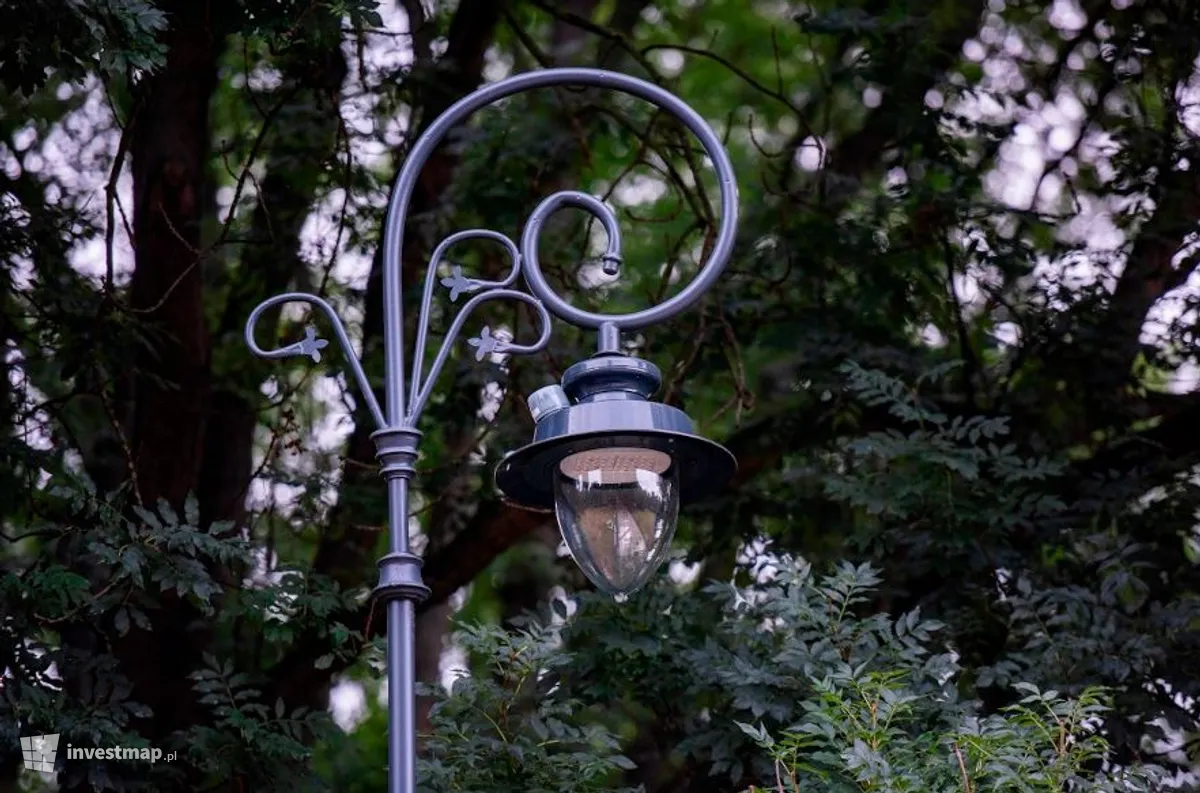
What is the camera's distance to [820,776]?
14.8ft

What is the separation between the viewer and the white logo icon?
552 cm

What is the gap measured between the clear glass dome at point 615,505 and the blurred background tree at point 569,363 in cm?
140

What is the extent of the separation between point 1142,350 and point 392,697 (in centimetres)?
433

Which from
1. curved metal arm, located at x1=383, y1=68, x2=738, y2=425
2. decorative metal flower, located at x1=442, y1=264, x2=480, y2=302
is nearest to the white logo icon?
curved metal arm, located at x1=383, y1=68, x2=738, y2=425

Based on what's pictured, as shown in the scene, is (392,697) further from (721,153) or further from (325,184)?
(325,184)

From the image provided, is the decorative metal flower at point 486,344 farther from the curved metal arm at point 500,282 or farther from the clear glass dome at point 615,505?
the clear glass dome at point 615,505

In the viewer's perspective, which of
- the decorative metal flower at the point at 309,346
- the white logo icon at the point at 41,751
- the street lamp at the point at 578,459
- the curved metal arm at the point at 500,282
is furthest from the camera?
the white logo icon at the point at 41,751

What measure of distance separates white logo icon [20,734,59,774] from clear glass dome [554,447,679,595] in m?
2.48

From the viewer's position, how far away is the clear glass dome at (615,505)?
384 cm

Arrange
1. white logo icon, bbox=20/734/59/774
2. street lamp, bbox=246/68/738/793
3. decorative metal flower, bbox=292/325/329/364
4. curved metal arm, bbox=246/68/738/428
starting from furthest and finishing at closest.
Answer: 1. white logo icon, bbox=20/734/59/774
2. decorative metal flower, bbox=292/325/329/364
3. curved metal arm, bbox=246/68/738/428
4. street lamp, bbox=246/68/738/793

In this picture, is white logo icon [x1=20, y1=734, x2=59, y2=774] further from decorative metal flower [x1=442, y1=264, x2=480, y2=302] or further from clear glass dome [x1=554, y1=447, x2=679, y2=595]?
clear glass dome [x1=554, y1=447, x2=679, y2=595]

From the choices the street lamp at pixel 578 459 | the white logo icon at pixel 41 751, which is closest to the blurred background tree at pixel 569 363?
the white logo icon at pixel 41 751

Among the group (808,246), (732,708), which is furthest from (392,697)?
(808,246)

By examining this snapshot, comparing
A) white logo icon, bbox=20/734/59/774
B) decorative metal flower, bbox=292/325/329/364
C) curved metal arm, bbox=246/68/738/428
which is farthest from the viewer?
white logo icon, bbox=20/734/59/774
